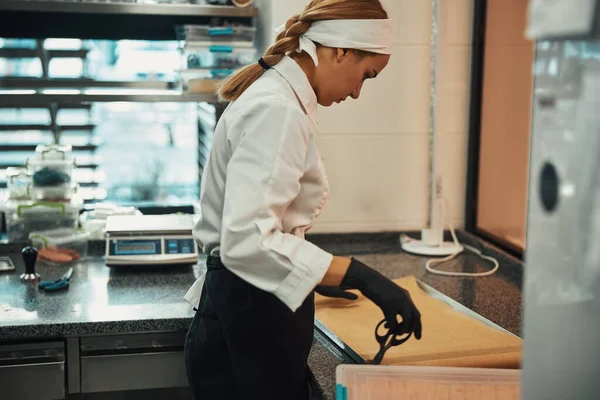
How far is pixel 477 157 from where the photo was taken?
2.78 m

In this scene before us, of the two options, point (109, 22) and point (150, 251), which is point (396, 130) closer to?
point (150, 251)

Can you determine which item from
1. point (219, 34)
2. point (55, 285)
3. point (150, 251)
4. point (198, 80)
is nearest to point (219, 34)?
point (219, 34)

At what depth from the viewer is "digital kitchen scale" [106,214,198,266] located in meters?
2.44

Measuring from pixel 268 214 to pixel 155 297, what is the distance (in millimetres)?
1004

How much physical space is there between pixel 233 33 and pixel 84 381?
4.21 feet

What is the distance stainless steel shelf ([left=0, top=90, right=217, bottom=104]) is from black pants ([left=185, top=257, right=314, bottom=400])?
1.23 meters

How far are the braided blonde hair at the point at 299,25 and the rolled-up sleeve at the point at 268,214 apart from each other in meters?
0.25

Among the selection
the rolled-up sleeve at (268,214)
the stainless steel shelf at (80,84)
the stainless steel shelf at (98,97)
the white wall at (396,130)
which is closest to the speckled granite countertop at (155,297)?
the white wall at (396,130)

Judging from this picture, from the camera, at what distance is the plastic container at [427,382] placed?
1.41 m

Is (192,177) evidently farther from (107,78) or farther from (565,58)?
(565,58)

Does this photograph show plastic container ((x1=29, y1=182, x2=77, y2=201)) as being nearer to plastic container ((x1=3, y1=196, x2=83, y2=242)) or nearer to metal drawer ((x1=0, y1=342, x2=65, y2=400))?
plastic container ((x1=3, y1=196, x2=83, y2=242))

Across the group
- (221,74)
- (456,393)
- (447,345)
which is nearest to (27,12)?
(221,74)

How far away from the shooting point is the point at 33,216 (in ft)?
8.82

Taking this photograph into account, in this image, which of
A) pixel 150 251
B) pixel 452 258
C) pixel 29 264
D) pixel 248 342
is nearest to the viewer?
pixel 248 342
